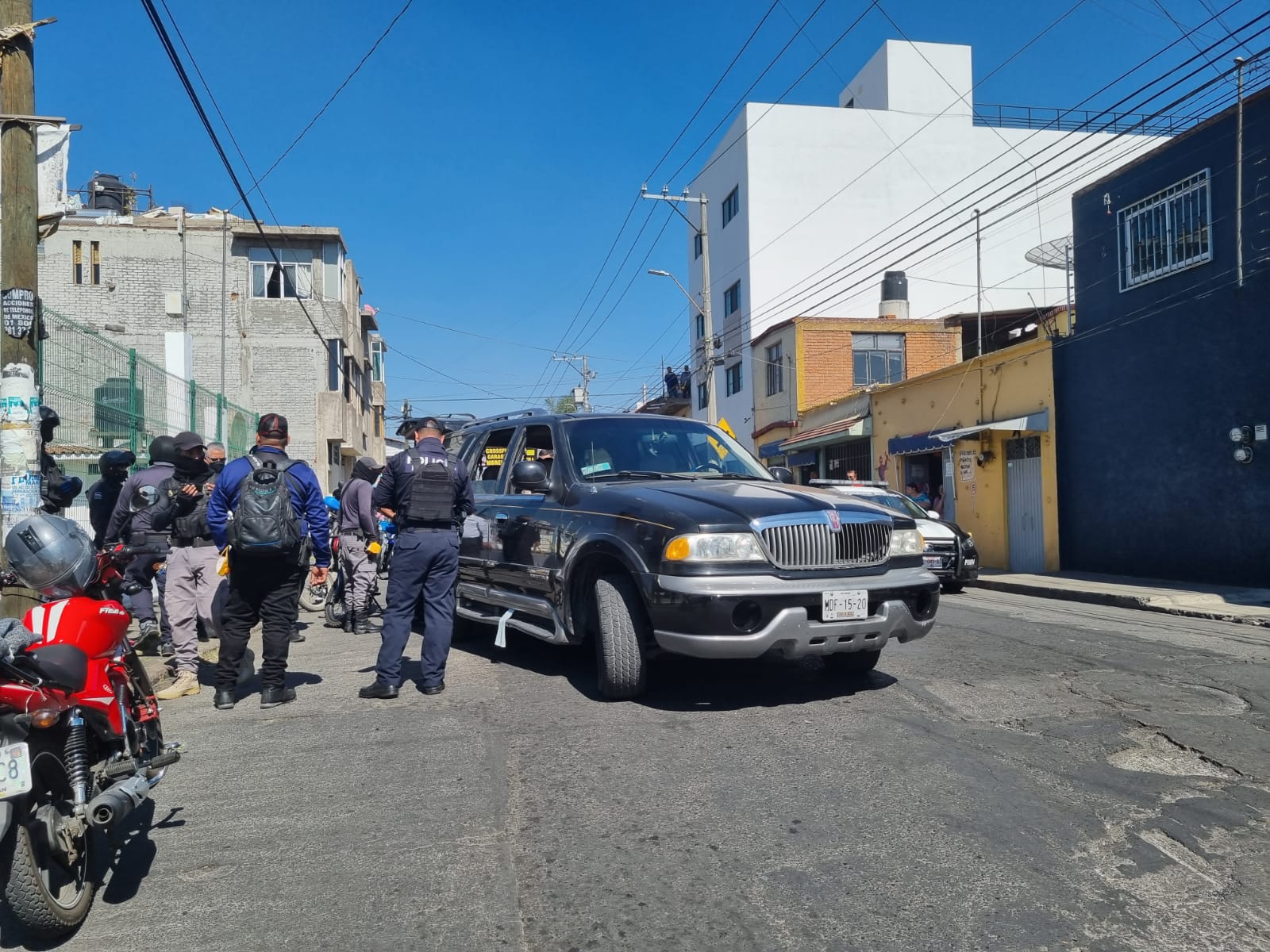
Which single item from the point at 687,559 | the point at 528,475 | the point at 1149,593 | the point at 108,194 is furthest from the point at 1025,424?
the point at 108,194

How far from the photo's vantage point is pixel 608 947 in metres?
2.82

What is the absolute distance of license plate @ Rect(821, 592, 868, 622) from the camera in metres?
5.23

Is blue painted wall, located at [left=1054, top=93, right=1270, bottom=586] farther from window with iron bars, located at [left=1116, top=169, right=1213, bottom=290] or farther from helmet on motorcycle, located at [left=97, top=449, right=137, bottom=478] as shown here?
helmet on motorcycle, located at [left=97, top=449, right=137, bottom=478]

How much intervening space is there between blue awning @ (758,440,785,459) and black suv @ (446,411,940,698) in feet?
84.3

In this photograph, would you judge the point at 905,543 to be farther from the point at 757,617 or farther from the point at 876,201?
the point at 876,201

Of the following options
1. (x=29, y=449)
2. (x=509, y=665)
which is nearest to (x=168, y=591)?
(x=29, y=449)

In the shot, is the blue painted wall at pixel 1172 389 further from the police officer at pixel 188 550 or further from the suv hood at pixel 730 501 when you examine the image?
the police officer at pixel 188 550

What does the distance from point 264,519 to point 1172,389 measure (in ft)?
A: 47.2

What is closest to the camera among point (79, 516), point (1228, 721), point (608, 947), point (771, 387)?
point (608, 947)

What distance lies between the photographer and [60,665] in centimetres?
308

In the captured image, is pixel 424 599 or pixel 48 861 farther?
pixel 424 599

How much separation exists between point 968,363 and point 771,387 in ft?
44.3

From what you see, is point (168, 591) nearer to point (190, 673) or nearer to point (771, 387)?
point (190, 673)

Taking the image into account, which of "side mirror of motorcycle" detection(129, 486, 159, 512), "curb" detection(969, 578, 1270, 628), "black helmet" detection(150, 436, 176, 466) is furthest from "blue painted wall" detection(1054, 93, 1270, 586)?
"side mirror of motorcycle" detection(129, 486, 159, 512)
